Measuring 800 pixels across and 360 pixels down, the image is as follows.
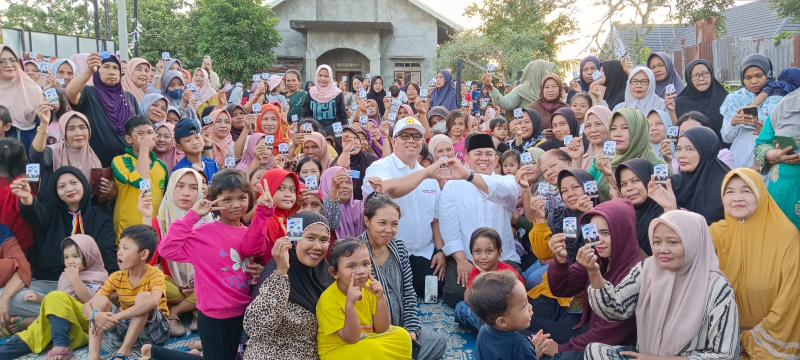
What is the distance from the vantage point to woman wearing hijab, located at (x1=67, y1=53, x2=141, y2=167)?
212 inches

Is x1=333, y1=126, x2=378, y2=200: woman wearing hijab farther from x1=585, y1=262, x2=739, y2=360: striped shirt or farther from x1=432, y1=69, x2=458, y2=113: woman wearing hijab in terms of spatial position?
x1=432, y1=69, x2=458, y2=113: woman wearing hijab

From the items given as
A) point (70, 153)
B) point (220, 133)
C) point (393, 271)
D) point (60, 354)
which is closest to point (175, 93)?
point (220, 133)

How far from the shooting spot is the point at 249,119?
6.65 m

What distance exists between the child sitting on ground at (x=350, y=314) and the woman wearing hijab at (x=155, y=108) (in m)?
3.37

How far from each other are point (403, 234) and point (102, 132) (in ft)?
9.77

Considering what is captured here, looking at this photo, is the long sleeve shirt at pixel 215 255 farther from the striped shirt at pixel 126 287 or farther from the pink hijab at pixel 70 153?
the pink hijab at pixel 70 153

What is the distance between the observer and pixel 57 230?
15.3 ft

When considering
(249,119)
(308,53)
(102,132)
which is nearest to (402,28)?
(308,53)

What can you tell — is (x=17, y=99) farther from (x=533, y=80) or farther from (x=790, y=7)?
(x=790, y=7)

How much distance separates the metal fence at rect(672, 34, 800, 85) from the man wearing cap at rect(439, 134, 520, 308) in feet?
26.4

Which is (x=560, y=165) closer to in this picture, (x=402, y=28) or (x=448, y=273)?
(x=448, y=273)

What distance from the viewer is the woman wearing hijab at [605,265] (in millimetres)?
3434

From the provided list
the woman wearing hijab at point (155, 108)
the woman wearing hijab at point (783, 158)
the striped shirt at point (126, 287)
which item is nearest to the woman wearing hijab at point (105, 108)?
the woman wearing hijab at point (155, 108)

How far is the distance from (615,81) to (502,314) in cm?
504
